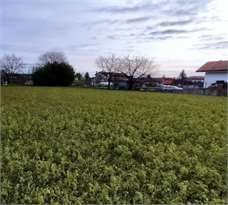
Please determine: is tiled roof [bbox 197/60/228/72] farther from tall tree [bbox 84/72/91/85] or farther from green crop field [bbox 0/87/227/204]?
green crop field [bbox 0/87/227/204]

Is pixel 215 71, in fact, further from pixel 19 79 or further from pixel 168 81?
pixel 19 79

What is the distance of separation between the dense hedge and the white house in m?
13.5

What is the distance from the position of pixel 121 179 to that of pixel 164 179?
34 cm

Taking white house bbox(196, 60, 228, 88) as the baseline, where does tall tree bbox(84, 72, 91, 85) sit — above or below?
below

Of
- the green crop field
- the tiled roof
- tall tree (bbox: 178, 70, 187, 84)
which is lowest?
the green crop field

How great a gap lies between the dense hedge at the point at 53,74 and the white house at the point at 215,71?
13.5 metres

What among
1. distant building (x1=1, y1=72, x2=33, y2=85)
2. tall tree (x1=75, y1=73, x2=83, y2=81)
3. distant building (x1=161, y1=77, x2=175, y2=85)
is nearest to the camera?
distant building (x1=1, y1=72, x2=33, y2=85)

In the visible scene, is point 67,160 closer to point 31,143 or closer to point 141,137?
point 31,143

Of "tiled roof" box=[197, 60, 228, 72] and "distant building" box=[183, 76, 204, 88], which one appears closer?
"tiled roof" box=[197, 60, 228, 72]

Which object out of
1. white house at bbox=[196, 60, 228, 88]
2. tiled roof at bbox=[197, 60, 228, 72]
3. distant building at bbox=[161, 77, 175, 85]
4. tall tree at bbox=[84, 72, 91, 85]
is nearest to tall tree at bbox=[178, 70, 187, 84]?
distant building at bbox=[161, 77, 175, 85]

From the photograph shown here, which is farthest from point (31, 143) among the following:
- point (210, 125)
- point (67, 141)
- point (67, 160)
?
point (210, 125)

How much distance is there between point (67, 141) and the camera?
3523 mm

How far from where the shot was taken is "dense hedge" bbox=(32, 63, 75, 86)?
29016mm

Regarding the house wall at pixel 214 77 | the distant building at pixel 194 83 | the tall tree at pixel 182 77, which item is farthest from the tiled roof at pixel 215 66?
the tall tree at pixel 182 77
